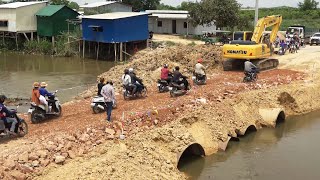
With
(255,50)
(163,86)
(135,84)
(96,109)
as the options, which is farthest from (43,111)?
(255,50)

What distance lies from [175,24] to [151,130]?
130ft

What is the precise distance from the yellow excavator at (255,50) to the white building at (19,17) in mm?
29654

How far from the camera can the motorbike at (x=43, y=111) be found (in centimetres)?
1530

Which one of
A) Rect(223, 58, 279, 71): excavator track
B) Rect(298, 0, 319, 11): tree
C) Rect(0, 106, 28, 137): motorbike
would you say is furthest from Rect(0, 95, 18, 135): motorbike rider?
Rect(298, 0, 319, 11): tree

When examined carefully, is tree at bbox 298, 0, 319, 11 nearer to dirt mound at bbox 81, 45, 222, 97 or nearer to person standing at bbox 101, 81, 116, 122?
dirt mound at bbox 81, 45, 222, 97

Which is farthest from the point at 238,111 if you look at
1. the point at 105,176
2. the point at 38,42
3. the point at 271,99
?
the point at 38,42

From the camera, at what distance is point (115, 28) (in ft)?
132

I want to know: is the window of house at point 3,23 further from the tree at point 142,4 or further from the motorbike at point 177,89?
the motorbike at point 177,89

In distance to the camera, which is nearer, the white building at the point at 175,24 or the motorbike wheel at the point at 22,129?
the motorbike wheel at the point at 22,129

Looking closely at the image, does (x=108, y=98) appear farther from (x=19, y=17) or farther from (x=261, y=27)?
(x=19, y=17)

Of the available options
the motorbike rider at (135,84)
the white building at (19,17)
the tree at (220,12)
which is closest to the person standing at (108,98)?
the motorbike rider at (135,84)

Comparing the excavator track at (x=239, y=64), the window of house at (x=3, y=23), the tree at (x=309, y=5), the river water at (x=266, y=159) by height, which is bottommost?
the river water at (x=266, y=159)

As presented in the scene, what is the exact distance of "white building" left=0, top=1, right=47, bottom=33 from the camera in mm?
47662

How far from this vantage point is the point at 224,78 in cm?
2327
